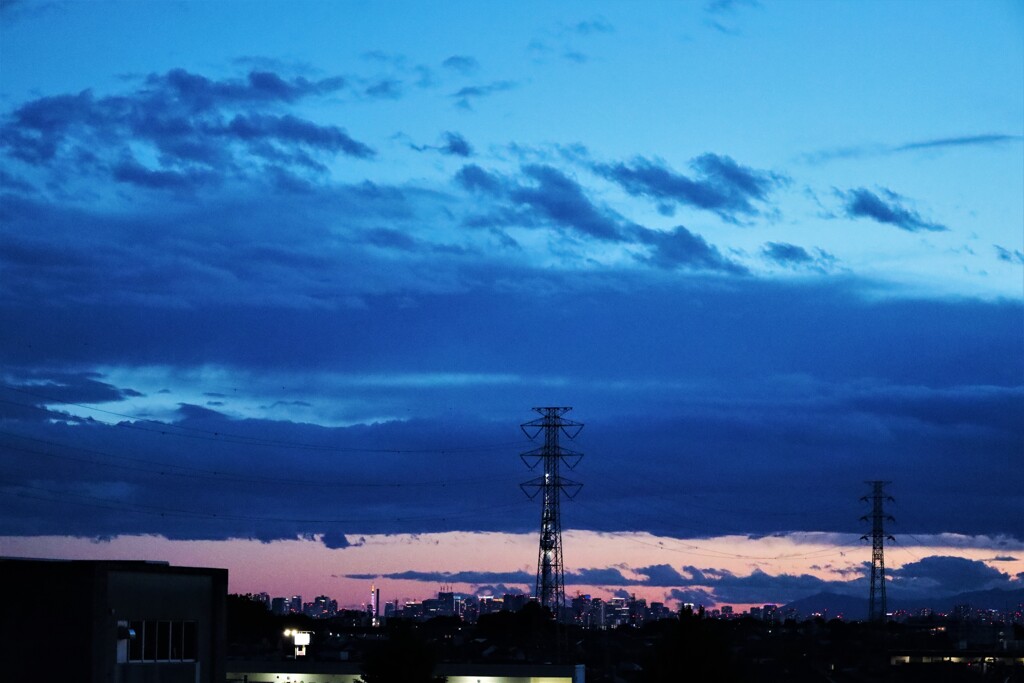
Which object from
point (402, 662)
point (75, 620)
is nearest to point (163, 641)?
point (75, 620)

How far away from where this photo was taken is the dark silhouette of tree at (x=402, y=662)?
82.6 metres

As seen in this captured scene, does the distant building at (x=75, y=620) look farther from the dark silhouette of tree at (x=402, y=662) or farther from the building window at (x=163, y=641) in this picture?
the dark silhouette of tree at (x=402, y=662)

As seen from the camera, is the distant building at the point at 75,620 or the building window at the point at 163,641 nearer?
the distant building at the point at 75,620

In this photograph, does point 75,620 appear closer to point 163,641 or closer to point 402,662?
point 163,641

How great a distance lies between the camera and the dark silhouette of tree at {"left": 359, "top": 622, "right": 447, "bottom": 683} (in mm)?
82562

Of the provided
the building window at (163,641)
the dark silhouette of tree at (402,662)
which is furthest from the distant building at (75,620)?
the dark silhouette of tree at (402,662)

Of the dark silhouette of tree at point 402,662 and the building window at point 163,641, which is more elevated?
the building window at point 163,641

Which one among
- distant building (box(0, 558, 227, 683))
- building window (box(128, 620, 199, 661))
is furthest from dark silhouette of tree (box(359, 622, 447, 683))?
distant building (box(0, 558, 227, 683))

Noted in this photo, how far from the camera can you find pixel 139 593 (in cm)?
5156

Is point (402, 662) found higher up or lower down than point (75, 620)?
lower down

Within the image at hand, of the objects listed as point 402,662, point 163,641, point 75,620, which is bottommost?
point 402,662

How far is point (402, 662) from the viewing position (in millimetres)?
82750

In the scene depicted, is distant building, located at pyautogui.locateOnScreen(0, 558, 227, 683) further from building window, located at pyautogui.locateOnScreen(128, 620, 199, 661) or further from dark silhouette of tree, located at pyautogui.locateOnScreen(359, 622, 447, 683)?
dark silhouette of tree, located at pyautogui.locateOnScreen(359, 622, 447, 683)

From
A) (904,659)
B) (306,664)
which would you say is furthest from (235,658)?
(904,659)
